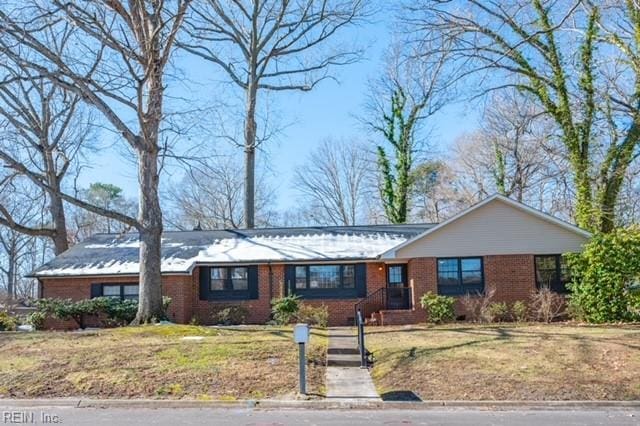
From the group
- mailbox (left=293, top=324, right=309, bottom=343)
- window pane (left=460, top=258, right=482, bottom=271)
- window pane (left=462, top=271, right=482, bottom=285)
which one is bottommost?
mailbox (left=293, top=324, right=309, bottom=343)

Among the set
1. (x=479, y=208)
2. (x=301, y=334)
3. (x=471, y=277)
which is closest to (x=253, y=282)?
(x=471, y=277)

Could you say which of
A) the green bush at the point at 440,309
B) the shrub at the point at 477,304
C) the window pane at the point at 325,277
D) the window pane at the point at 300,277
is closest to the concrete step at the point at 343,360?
the green bush at the point at 440,309

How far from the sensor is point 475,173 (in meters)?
41.6

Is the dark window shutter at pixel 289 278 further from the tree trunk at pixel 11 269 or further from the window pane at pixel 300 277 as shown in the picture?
the tree trunk at pixel 11 269

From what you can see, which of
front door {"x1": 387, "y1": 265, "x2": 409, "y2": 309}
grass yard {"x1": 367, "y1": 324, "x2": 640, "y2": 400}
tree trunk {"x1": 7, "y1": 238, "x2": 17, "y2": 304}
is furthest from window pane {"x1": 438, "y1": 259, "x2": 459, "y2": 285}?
tree trunk {"x1": 7, "y1": 238, "x2": 17, "y2": 304}

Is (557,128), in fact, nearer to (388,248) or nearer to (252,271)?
(388,248)

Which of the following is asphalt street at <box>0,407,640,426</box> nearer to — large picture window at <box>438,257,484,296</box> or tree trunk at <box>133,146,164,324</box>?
tree trunk at <box>133,146,164,324</box>

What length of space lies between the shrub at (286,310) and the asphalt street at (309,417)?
12.2 m

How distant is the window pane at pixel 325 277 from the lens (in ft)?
77.7

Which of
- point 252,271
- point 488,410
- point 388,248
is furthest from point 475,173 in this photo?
point 488,410

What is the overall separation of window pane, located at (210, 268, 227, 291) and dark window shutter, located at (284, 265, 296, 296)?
255 cm

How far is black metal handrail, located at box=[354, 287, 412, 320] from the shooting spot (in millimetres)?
22875

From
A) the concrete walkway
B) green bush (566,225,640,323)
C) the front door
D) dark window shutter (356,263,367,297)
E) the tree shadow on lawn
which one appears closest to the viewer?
the tree shadow on lawn

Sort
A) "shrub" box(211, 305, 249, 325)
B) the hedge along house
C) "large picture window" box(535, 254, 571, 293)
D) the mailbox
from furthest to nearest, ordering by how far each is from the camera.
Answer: "shrub" box(211, 305, 249, 325) → the hedge along house → "large picture window" box(535, 254, 571, 293) → the mailbox
